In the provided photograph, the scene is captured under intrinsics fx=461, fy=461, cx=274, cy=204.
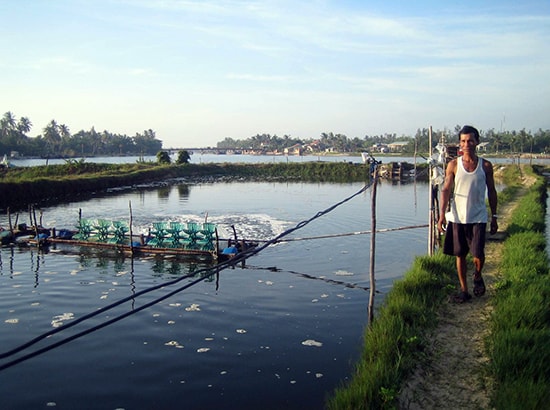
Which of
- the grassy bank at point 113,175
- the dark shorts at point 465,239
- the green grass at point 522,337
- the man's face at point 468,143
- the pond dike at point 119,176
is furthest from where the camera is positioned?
the grassy bank at point 113,175

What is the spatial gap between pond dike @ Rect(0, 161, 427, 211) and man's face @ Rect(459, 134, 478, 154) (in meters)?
30.3

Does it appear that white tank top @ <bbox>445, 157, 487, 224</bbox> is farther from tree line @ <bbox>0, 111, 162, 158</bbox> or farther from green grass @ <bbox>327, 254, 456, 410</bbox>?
tree line @ <bbox>0, 111, 162, 158</bbox>

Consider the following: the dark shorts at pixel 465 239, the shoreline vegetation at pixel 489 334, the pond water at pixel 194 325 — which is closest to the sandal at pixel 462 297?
the shoreline vegetation at pixel 489 334

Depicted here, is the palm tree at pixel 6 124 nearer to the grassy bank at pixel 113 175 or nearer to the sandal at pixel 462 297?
the grassy bank at pixel 113 175

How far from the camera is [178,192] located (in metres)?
41.8

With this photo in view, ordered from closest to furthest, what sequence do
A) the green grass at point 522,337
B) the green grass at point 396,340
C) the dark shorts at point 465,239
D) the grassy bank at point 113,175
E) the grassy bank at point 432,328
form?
the green grass at point 522,337
the grassy bank at point 432,328
the green grass at point 396,340
the dark shorts at point 465,239
the grassy bank at point 113,175

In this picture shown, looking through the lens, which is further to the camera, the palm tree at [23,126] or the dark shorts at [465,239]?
the palm tree at [23,126]

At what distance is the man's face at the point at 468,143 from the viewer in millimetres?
6062

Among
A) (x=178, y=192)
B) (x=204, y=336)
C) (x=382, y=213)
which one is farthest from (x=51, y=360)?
(x=178, y=192)

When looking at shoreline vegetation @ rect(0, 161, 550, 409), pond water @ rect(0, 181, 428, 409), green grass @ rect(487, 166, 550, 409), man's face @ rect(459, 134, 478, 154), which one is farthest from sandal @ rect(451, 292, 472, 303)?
man's face @ rect(459, 134, 478, 154)

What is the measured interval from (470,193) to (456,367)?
2257 millimetres

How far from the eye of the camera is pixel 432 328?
20.4 ft

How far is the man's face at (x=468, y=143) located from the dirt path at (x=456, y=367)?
92.7 inches

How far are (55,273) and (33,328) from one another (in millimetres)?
5065
